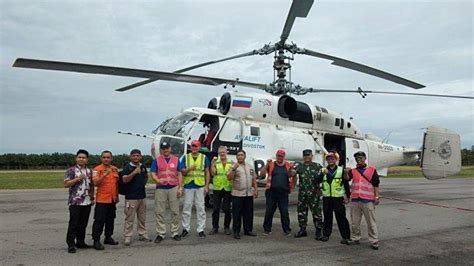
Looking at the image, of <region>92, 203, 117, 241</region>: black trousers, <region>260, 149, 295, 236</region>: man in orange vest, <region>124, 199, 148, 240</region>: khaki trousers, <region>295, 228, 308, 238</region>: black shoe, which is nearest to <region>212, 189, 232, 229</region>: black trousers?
<region>260, 149, 295, 236</region>: man in orange vest

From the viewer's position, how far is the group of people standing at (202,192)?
6.47 metres

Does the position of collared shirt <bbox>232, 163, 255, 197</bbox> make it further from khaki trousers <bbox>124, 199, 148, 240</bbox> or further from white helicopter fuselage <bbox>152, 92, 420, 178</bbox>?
white helicopter fuselage <bbox>152, 92, 420, 178</bbox>

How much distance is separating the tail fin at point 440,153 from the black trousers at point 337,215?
9.00 metres

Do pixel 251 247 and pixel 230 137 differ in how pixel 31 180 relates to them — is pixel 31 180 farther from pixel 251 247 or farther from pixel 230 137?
pixel 251 247

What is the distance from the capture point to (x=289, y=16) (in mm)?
8695

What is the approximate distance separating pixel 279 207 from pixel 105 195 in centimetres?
340

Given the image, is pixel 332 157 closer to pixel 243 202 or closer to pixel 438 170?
pixel 243 202

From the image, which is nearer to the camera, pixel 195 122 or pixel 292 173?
pixel 292 173

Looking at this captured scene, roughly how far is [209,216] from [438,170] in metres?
9.56

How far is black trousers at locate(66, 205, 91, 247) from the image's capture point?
6.14 meters

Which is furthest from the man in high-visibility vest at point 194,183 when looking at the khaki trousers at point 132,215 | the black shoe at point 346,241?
the black shoe at point 346,241

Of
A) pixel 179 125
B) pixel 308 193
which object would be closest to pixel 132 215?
pixel 308 193

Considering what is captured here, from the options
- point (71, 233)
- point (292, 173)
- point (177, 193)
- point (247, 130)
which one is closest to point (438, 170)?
point (247, 130)

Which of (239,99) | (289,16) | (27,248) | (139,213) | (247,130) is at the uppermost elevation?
(289,16)
